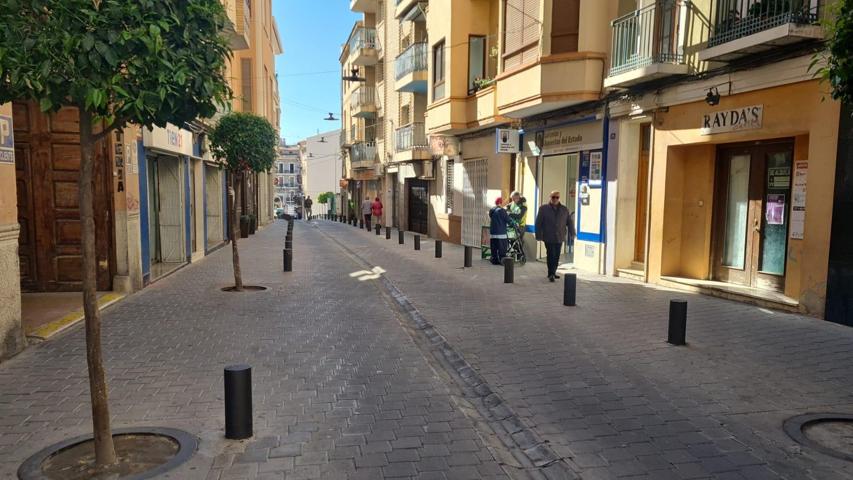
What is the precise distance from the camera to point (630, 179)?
484 inches

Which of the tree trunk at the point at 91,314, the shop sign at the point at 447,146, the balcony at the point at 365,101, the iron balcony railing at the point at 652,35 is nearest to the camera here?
the tree trunk at the point at 91,314

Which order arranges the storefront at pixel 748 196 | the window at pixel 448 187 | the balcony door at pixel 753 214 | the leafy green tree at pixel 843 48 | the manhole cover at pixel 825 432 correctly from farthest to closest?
the window at pixel 448 187 → the balcony door at pixel 753 214 → the storefront at pixel 748 196 → the manhole cover at pixel 825 432 → the leafy green tree at pixel 843 48

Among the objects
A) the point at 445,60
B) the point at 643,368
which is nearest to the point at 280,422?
the point at 643,368

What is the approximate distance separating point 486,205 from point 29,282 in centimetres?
1253

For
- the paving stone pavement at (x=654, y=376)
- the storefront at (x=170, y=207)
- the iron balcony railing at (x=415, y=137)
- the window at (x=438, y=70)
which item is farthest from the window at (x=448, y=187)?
the paving stone pavement at (x=654, y=376)

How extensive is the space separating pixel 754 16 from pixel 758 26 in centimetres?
30

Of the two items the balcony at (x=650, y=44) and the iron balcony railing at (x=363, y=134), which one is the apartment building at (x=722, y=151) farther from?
the iron balcony railing at (x=363, y=134)

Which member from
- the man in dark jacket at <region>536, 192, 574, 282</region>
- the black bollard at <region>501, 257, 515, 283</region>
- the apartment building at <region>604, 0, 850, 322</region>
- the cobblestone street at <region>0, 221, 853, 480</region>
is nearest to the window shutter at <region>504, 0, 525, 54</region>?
the apartment building at <region>604, 0, 850, 322</region>

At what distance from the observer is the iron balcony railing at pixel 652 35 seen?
10.4 m

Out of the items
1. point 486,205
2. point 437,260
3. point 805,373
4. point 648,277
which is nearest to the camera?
point 805,373

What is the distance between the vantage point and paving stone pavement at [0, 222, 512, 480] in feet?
13.0

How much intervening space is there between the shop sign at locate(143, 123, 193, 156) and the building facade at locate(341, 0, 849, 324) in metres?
7.70

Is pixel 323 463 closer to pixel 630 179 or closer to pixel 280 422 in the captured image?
pixel 280 422

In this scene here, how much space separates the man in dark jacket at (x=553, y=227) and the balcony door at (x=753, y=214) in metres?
2.71
